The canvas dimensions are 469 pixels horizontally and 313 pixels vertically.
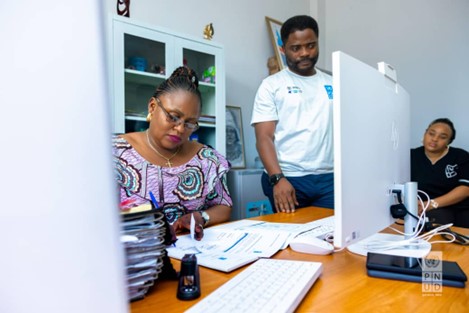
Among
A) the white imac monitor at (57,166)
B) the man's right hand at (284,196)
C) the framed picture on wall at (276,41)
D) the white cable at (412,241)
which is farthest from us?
the framed picture on wall at (276,41)

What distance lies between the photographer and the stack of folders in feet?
1.61

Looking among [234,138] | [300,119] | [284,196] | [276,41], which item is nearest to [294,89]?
[300,119]

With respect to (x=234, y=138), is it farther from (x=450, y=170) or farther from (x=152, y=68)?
(x=450, y=170)

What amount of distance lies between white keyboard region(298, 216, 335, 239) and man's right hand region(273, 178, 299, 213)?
237mm

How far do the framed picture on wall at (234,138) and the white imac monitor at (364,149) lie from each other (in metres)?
1.95

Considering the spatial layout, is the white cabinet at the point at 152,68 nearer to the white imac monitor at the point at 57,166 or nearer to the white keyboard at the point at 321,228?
the white keyboard at the point at 321,228

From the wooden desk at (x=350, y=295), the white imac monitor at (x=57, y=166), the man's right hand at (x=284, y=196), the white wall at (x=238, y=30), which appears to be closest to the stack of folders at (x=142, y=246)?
the wooden desk at (x=350, y=295)

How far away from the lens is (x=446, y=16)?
114 inches

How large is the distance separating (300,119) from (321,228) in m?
0.72

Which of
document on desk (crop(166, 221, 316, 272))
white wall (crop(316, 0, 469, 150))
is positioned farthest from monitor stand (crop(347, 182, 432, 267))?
white wall (crop(316, 0, 469, 150))

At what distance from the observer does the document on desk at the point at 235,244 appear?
71cm

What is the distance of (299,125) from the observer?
160 cm

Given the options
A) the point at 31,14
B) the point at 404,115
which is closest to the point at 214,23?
the point at 404,115

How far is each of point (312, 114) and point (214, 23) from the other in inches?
63.6
